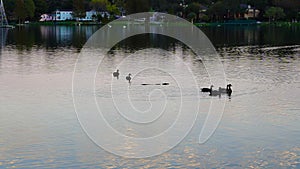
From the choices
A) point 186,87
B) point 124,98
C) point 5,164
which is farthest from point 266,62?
point 5,164

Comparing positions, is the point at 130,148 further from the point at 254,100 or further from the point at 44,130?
the point at 254,100

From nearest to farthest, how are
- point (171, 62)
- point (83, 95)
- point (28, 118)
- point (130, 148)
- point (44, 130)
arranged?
point (130, 148) → point (44, 130) → point (28, 118) → point (83, 95) → point (171, 62)

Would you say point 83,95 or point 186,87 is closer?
point 83,95

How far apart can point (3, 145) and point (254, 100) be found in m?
19.2

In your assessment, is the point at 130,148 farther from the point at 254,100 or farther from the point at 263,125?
the point at 254,100

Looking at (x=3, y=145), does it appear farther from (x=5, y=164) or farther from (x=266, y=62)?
(x=266, y=62)

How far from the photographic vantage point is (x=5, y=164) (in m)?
26.9

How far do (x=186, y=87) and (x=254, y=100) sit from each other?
698 centimetres

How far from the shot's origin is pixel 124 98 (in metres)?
42.6

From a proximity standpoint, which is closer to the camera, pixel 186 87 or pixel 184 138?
pixel 184 138

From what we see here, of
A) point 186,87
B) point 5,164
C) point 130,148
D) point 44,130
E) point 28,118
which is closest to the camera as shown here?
point 5,164

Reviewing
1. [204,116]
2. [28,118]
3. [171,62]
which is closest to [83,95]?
[28,118]

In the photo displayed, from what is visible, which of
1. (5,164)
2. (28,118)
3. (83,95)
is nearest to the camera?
(5,164)

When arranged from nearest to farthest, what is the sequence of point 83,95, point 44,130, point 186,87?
1. point 44,130
2. point 83,95
3. point 186,87
